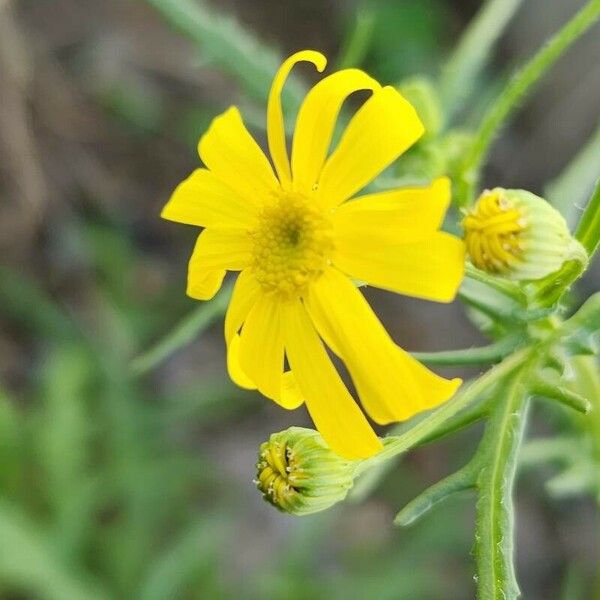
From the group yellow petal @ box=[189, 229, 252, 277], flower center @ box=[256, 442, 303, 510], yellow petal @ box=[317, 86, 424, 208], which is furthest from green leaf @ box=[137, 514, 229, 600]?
yellow petal @ box=[317, 86, 424, 208]

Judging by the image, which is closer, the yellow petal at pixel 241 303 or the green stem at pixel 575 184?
the yellow petal at pixel 241 303

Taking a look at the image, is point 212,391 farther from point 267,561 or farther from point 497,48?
point 497,48

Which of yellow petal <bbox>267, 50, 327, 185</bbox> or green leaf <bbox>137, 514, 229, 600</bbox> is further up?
green leaf <bbox>137, 514, 229, 600</bbox>

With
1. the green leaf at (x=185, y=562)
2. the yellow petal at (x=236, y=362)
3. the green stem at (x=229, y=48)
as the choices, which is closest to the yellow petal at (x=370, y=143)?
the yellow petal at (x=236, y=362)

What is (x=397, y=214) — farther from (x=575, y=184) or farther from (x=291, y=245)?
(x=575, y=184)

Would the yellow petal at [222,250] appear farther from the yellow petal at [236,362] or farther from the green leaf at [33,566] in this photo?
the green leaf at [33,566]

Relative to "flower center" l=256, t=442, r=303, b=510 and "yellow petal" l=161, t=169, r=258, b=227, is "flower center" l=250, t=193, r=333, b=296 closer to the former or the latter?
"yellow petal" l=161, t=169, r=258, b=227
